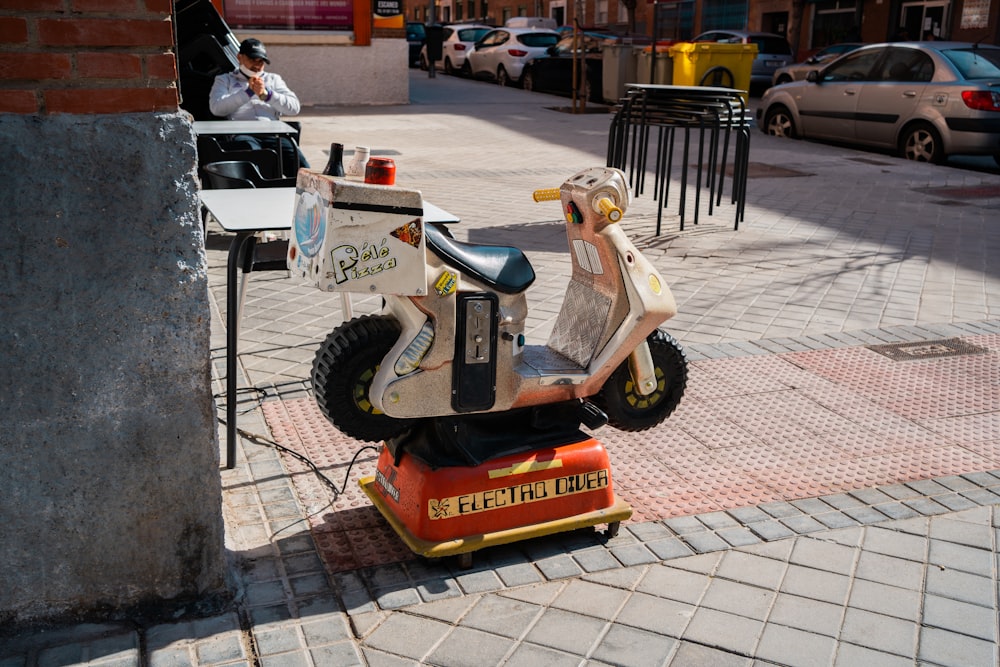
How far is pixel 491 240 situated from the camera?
26.4 feet

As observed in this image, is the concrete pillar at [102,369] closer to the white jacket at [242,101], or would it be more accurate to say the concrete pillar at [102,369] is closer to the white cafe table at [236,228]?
the white cafe table at [236,228]

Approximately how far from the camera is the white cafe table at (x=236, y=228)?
12.2 ft

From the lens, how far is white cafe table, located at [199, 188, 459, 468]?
146 inches

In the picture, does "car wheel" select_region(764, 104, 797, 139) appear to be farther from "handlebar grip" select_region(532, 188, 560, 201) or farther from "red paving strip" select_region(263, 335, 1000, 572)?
"handlebar grip" select_region(532, 188, 560, 201)

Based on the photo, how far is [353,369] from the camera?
3055 millimetres

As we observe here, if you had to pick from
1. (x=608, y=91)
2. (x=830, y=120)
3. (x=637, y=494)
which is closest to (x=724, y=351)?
(x=637, y=494)

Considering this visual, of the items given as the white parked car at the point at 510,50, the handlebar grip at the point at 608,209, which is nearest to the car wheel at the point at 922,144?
the handlebar grip at the point at 608,209

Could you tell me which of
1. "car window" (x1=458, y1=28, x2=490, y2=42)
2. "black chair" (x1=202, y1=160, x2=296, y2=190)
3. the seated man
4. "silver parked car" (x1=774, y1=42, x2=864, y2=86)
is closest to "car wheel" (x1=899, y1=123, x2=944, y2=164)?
"silver parked car" (x1=774, y1=42, x2=864, y2=86)

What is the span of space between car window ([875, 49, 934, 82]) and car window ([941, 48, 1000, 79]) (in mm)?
260

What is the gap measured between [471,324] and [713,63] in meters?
14.9

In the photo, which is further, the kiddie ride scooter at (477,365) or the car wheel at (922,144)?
the car wheel at (922,144)

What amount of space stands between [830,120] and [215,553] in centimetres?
1309

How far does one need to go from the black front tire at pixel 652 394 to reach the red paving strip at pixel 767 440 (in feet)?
1.21

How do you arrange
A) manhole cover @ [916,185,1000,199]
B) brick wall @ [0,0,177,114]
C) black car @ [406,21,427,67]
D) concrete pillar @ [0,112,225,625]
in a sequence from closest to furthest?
brick wall @ [0,0,177,114], concrete pillar @ [0,112,225,625], manhole cover @ [916,185,1000,199], black car @ [406,21,427,67]
